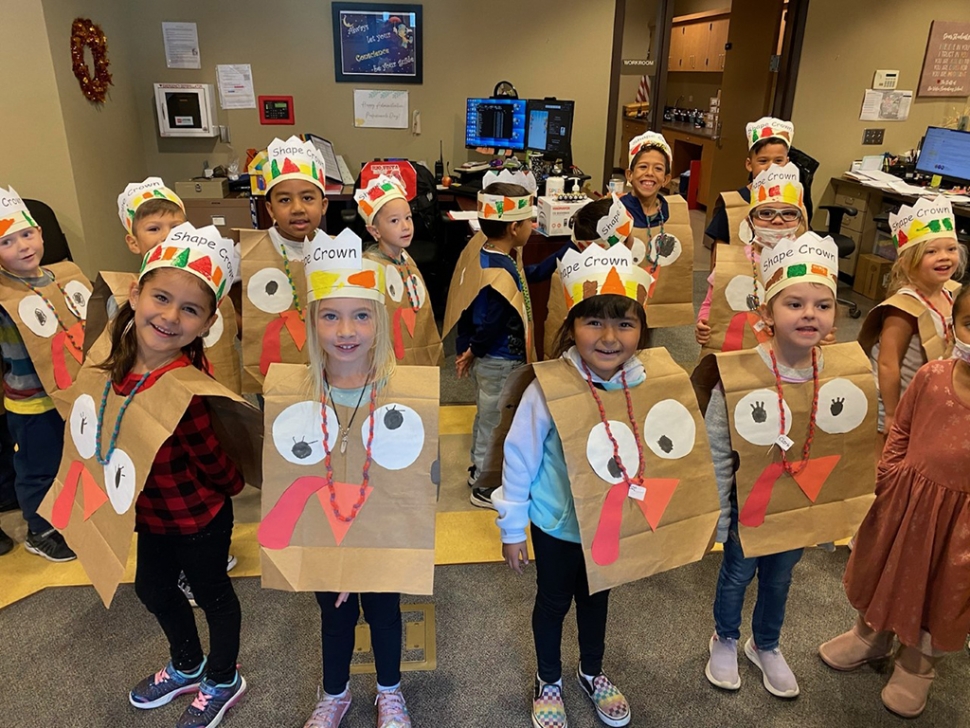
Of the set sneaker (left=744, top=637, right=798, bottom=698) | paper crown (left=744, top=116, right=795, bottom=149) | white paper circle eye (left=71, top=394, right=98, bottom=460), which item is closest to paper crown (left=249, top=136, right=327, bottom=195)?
white paper circle eye (left=71, top=394, right=98, bottom=460)

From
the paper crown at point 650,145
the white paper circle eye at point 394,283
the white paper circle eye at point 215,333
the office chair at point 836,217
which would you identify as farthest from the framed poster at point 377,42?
the white paper circle eye at point 215,333

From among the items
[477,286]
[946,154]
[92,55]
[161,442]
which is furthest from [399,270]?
[946,154]

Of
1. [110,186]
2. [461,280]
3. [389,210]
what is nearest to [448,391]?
[461,280]

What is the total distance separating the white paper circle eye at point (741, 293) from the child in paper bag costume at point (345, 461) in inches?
52.8

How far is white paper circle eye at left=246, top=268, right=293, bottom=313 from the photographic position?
6.74ft

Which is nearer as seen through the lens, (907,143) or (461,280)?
(461,280)

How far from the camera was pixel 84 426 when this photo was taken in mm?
1430

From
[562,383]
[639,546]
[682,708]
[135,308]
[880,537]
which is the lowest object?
[682,708]

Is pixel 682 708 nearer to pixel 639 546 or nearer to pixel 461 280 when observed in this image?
pixel 639 546

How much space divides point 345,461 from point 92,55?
4029mm

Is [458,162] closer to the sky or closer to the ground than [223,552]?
closer to the sky

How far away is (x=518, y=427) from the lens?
145 centimetres

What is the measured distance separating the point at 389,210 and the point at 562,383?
1036 mm

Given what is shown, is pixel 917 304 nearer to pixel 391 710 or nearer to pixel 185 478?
pixel 391 710
